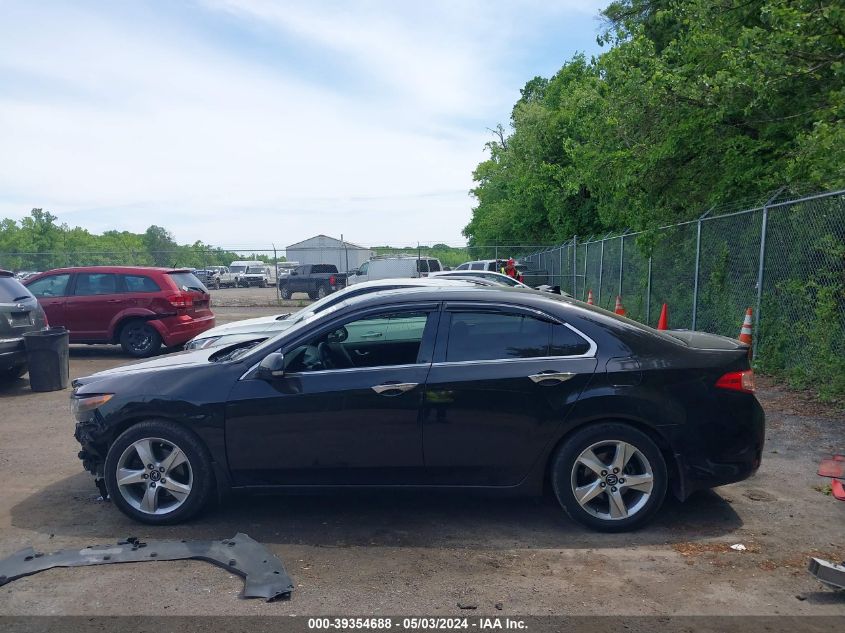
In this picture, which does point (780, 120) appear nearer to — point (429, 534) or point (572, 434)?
point (572, 434)

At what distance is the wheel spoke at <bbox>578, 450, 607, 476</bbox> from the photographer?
440cm

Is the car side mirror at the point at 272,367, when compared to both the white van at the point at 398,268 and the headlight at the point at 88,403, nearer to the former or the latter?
the headlight at the point at 88,403

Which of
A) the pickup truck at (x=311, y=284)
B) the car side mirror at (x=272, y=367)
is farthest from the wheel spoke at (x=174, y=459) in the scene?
the pickup truck at (x=311, y=284)

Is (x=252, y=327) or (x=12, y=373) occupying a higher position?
(x=252, y=327)

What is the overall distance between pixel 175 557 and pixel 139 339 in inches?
367

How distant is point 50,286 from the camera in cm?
1284

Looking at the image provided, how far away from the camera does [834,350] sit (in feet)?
26.6

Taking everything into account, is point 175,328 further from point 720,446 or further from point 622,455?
point 720,446

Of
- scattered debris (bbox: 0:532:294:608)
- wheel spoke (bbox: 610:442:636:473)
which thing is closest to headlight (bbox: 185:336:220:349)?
scattered debris (bbox: 0:532:294:608)

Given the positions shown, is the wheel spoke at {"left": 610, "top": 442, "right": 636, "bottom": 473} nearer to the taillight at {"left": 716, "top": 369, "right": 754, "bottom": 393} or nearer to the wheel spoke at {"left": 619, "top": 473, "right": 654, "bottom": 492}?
the wheel spoke at {"left": 619, "top": 473, "right": 654, "bottom": 492}

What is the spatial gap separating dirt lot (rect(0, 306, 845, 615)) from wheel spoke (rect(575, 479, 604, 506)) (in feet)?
0.79

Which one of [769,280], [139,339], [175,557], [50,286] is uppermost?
[769,280]

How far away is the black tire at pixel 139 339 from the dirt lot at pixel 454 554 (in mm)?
6869

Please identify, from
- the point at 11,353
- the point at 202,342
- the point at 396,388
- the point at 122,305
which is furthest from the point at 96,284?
the point at 396,388
